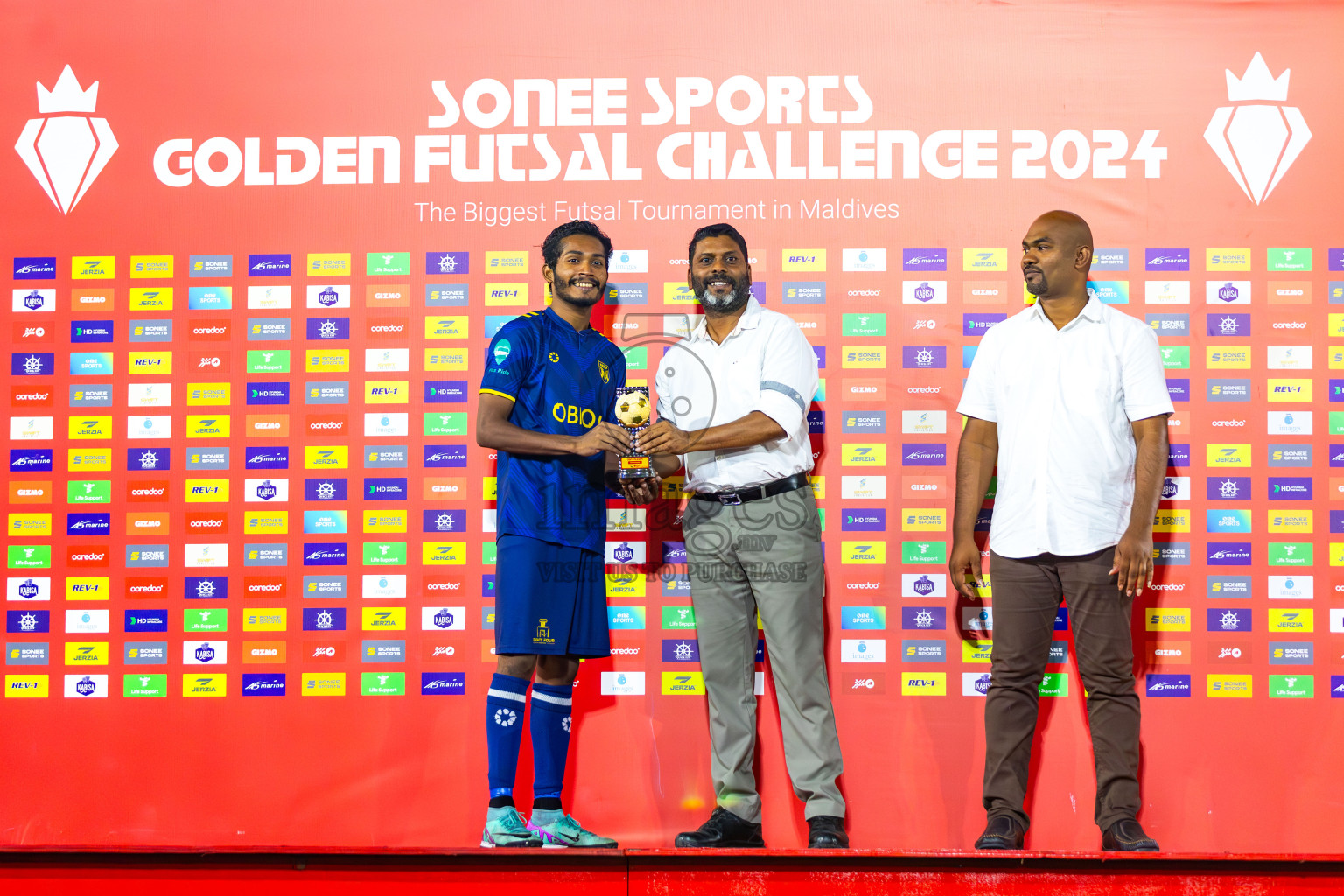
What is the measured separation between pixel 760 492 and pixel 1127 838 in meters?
1.41

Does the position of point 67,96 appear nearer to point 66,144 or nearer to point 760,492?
point 66,144

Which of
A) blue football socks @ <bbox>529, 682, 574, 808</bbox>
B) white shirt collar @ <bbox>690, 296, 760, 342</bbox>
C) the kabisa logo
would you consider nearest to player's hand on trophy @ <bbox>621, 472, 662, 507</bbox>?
white shirt collar @ <bbox>690, 296, 760, 342</bbox>

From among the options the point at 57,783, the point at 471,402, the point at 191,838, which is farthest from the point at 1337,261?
the point at 57,783

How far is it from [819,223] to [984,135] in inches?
24.6

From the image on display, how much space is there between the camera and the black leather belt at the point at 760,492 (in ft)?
8.99

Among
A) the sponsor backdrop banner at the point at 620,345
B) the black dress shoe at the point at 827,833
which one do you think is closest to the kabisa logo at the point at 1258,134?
the sponsor backdrop banner at the point at 620,345

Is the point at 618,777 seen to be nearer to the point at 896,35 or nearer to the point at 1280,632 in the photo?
the point at 1280,632

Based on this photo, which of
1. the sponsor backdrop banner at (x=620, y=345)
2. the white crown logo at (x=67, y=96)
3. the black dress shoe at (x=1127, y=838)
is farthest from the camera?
the white crown logo at (x=67, y=96)

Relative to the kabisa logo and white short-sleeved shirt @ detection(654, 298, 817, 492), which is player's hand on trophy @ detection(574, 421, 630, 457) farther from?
the kabisa logo

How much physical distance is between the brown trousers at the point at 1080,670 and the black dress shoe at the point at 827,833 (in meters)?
0.44

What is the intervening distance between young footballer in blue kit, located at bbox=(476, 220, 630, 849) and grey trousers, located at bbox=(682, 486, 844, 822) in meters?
0.33

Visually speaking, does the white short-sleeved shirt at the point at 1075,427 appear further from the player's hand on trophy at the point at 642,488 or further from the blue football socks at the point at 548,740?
the blue football socks at the point at 548,740

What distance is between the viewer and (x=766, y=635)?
2760 millimetres

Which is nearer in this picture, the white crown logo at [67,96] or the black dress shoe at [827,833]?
the black dress shoe at [827,833]
